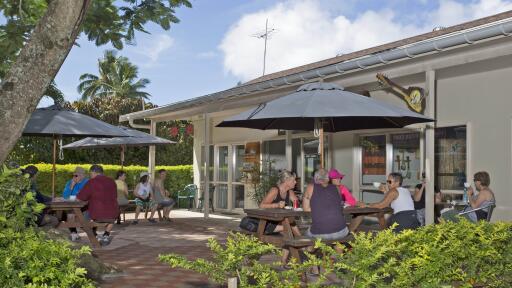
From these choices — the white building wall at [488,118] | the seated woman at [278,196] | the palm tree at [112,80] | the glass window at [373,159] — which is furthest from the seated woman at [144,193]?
the palm tree at [112,80]

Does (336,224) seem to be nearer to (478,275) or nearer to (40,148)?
(478,275)

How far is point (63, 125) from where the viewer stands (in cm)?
899

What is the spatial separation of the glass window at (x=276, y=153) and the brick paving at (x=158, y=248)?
155 cm

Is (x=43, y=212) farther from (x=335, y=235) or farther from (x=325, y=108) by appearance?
(x=325, y=108)

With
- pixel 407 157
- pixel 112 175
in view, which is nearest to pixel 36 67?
pixel 407 157

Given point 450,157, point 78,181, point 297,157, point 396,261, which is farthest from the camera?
point 297,157

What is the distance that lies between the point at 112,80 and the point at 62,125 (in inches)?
1738

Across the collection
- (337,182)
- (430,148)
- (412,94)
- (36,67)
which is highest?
(412,94)

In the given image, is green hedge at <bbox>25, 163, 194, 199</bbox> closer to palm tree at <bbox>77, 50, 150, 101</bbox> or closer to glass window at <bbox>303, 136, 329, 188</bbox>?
glass window at <bbox>303, 136, 329, 188</bbox>

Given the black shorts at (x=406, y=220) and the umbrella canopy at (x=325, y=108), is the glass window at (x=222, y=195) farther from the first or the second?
the black shorts at (x=406, y=220)

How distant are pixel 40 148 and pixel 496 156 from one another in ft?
48.4

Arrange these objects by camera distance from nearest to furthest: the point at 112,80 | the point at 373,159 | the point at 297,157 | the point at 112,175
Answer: the point at 373,159 → the point at 297,157 → the point at 112,175 → the point at 112,80

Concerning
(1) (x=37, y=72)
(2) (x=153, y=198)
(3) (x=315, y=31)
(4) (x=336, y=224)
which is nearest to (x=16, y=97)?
(1) (x=37, y=72)

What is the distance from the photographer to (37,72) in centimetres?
420
